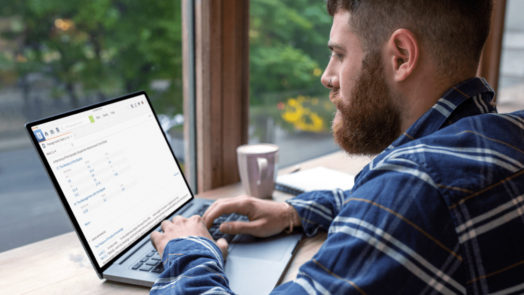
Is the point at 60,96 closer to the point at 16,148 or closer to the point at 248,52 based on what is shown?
the point at 16,148

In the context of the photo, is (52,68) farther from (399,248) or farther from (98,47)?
(399,248)

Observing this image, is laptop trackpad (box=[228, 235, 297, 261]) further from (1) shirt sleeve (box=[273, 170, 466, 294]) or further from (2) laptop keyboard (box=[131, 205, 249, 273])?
(1) shirt sleeve (box=[273, 170, 466, 294])

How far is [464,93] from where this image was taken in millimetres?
735

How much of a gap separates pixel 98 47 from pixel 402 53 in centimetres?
74

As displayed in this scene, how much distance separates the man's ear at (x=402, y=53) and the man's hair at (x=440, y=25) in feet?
0.04

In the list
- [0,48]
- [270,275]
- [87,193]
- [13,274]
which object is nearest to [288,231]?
[270,275]

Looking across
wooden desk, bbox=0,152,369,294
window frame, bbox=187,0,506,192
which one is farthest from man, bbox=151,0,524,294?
window frame, bbox=187,0,506,192

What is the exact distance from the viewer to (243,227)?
988mm

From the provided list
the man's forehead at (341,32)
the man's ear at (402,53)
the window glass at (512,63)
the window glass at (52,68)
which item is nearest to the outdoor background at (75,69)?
the window glass at (52,68)

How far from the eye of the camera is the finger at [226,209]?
39.4 inches

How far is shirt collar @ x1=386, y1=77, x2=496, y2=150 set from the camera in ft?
2.39

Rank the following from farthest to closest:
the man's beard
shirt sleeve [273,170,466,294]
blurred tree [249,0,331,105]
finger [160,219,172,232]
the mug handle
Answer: blurred tree [249,0,331,105]
the mug handle
finger [160,219,172,232]
the man's beard
shirt sleeve [273,170,466,294]

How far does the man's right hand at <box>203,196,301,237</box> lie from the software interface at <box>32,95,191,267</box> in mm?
120

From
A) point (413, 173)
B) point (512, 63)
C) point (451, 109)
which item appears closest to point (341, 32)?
point (451, 109)
